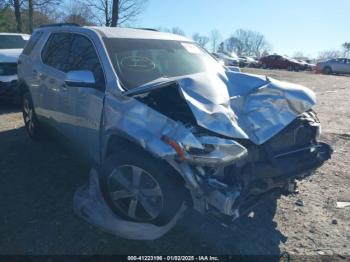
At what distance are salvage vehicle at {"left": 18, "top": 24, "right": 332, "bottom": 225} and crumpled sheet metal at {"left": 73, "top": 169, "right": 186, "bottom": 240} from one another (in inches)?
3.2

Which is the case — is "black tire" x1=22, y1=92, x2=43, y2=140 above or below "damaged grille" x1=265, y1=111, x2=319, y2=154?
below

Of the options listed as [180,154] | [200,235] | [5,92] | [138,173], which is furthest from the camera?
[5,92]

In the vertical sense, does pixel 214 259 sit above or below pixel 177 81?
below

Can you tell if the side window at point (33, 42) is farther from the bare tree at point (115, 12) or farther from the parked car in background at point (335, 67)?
the parked car in background at point (335, 67)

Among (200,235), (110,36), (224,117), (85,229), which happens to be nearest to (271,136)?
(224,117)

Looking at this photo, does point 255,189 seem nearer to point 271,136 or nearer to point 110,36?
point 271,136

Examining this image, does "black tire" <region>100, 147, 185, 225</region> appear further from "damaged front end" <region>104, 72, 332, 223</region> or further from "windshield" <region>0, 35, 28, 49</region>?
"windshield" <region>0, 35, 28, 49</region>

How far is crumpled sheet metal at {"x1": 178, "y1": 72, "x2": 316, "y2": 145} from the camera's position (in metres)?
2.97

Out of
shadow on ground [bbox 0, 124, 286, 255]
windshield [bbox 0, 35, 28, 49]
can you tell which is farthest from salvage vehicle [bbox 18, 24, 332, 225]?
windshield [bbox 0, 35, 28, 49]

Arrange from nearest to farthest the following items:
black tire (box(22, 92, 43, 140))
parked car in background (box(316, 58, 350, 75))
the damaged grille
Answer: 1. the damaged grille
2. black tire (box(22, 92, 43, 140))
3. parked car in background (box(316, 58, 350, 75))

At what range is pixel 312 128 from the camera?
349 centimetres

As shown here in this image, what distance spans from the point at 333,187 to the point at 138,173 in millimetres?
2819

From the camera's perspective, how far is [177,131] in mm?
2875

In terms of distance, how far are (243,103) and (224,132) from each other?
1.91ft
